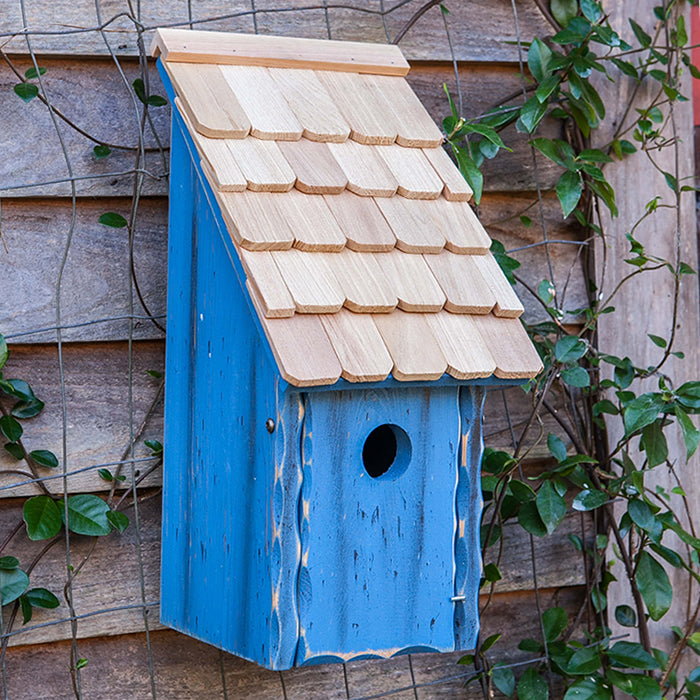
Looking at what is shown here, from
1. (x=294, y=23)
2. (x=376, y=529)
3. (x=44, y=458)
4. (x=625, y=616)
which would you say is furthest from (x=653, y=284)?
(x=44, y=458)

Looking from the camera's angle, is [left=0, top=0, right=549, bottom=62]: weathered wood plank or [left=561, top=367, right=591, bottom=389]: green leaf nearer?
[left=0, top=0, right=549, bottom=62]: weathered wood plank

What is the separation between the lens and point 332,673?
5.62ft

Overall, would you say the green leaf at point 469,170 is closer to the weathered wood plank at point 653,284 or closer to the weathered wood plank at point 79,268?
the weathered wood plank at point 653,284

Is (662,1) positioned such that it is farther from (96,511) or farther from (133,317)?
(96,511)

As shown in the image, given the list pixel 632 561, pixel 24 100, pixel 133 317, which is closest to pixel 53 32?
pixel 24 100

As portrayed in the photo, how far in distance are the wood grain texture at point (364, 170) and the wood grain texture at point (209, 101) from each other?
144 mm

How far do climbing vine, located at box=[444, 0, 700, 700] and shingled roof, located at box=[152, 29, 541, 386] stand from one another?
0.25 meters

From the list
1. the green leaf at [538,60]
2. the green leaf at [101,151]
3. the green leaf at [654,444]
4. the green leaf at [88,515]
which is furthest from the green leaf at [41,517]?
the green leaf at [538,60]

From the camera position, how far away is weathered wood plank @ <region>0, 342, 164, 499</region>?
5.01ft

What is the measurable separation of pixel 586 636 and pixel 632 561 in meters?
0.18

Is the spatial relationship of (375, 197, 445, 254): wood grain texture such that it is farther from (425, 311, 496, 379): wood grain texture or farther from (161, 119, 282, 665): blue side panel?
(161, 119, 282, 665): blue side panel

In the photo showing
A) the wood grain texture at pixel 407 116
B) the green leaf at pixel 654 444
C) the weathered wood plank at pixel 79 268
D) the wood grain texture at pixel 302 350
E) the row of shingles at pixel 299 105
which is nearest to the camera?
the wood grain texture at pixel 302 350

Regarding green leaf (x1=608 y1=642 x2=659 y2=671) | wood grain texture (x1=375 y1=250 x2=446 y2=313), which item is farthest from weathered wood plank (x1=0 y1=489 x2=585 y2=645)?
green leaf (x1=608 y1=642 x2=659 y2=671)

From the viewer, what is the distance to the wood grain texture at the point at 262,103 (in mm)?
1303
